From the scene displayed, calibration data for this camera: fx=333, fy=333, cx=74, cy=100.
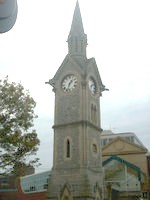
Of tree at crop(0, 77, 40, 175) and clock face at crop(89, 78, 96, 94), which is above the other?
clock face at crop(89, 78, 96, 94)

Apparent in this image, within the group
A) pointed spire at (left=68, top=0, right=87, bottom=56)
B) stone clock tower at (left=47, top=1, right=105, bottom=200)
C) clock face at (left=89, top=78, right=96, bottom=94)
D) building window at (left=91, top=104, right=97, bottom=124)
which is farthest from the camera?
pointed spire at (left=68, top=0, right=87, bottom=56)

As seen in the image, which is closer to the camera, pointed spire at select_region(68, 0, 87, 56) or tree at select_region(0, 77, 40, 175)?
tree at select_region(0, 77, 40, 175)

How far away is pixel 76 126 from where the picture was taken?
4559 cm

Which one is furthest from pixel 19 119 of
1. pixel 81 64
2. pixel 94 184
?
pixel 81 64

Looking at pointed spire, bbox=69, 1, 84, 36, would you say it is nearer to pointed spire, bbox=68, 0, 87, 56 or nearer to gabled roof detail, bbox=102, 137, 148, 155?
pointed spire, bbox=68, 0, 87, 56

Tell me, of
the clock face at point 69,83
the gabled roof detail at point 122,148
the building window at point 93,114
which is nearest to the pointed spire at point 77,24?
the clock face at point 69,83

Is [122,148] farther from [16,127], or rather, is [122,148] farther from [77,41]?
[16,127]

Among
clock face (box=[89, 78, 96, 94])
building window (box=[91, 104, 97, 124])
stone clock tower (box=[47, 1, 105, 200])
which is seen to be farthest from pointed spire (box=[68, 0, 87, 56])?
building window (box=[91, 104, 97, 124])

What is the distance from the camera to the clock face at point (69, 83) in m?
48.7

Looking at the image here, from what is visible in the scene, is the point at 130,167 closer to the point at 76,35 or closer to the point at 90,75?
the point at 90,75

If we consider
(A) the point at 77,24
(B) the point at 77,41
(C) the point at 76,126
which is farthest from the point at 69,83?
(A) the point at 77,24

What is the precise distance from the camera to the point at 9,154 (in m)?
17.6

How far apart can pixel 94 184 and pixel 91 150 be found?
466 centimetres

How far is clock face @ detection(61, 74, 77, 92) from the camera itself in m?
48.7
